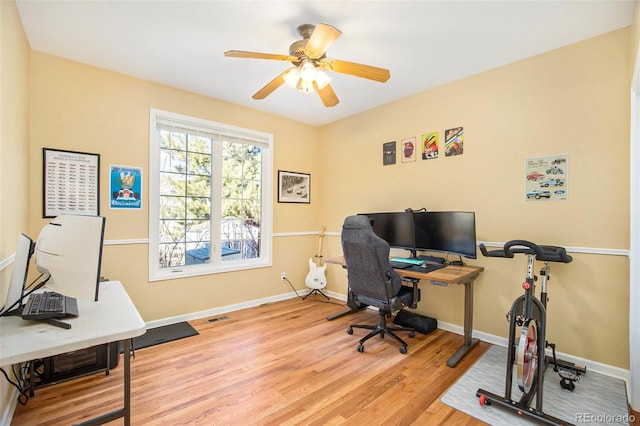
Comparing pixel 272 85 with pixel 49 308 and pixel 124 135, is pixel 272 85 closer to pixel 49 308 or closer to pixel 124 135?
pixel 124 135

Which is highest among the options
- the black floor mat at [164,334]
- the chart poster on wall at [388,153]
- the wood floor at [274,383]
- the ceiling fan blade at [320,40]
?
the ceiling fan blade at [320,40]

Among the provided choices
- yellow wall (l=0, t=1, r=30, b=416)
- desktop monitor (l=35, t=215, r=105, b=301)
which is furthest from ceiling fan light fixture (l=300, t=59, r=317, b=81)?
yellow wall (l=0, t=1, r=30, b=416)

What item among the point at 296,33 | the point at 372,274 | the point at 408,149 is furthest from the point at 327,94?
the point at 372,274

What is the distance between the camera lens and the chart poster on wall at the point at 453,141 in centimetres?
313

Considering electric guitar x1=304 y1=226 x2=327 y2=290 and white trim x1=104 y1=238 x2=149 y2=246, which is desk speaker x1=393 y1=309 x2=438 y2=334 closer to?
electric guitar x1=304 y1=226 x2=327 y2=290

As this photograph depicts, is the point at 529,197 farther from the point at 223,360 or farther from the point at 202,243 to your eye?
the point at 202,243

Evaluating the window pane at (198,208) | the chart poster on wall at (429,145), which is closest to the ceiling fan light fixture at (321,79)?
the chart poster on wall at (429,145)

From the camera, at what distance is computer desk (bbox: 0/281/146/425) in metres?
1.12

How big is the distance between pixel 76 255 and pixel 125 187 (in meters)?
1.96

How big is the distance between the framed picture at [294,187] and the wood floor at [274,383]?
6.33 feet

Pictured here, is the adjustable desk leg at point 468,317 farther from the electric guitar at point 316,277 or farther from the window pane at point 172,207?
the window pane at point 172,207

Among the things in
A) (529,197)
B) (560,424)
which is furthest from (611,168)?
(560,424)

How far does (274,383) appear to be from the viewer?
2.21 meters

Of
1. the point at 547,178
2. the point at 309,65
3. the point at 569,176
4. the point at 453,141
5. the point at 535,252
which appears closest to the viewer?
the point at 535,252
